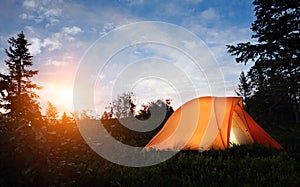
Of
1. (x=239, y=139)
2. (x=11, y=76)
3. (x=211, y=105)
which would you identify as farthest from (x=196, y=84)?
(x=11, y=76)

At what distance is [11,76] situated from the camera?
26625mm

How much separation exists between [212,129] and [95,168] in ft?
16.6

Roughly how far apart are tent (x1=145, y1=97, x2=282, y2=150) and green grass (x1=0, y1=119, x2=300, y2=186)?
43.5 inches

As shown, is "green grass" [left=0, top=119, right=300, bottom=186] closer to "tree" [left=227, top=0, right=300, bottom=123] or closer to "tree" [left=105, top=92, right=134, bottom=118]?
"tree" [left=227, top=0, right=300, bottom=123]

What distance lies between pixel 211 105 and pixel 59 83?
10.8 m

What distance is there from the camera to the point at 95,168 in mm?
6000

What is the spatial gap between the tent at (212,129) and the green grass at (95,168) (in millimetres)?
1104

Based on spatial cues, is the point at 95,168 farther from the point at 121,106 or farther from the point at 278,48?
the point at 121,106

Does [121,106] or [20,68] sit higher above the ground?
[20,68]

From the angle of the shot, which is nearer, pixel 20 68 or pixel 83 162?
pixel 83 162

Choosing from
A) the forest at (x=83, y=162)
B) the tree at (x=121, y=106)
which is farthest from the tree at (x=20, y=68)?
the forest at (x=83, y=162)

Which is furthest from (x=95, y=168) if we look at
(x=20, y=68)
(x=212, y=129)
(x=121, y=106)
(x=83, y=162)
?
(x=20, y=68)

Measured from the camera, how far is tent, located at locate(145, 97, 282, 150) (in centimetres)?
918

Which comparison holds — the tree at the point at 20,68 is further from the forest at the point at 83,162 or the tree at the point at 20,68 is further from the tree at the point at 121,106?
the forest at the point at 83,162
